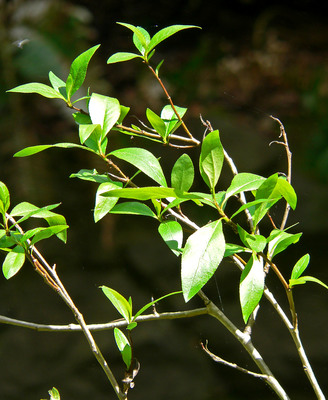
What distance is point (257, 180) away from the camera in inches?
17.9

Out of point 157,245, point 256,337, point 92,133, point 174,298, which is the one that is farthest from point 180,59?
point 92,133

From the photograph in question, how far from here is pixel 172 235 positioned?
498mm

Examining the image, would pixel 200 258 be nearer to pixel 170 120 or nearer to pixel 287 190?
pixel 287 190

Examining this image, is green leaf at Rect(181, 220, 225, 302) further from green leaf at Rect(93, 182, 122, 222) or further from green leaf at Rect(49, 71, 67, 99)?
green leaf at Rect(49, 71, 67, 99)

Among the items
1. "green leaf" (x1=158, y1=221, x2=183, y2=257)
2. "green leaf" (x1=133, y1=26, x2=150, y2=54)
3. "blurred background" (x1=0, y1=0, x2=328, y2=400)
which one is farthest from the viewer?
"blurred background" (x1=0, y1=0, x2=328, y2=400)

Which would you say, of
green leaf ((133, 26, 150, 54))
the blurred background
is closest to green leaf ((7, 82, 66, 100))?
green leaf ((133, 26, 150, 54))

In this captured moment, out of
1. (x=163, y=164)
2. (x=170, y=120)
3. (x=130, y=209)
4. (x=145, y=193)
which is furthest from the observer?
(x=163, y=164)

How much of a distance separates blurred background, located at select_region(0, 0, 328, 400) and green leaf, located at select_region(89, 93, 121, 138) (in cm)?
108

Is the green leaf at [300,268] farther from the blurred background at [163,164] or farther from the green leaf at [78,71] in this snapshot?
the blurred background at [163,164]

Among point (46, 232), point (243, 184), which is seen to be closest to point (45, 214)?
point (46, 232)

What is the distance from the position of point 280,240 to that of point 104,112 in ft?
0.80

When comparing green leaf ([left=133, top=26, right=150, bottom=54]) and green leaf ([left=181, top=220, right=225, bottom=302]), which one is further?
green leaf ([left=133, top=26, right=150, bottom=54])

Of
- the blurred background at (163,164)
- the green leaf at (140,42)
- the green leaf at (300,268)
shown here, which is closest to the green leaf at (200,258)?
the green leaf at (300,268)

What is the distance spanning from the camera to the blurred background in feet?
5.61
